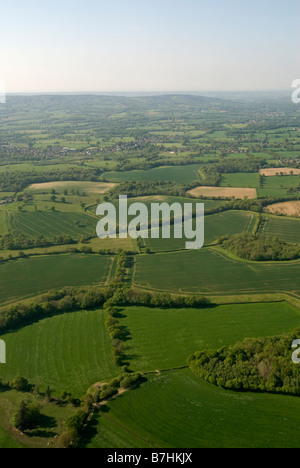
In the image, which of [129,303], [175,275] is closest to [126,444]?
[129,303]

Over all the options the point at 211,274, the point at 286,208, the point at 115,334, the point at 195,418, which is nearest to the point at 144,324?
the point at 115,334

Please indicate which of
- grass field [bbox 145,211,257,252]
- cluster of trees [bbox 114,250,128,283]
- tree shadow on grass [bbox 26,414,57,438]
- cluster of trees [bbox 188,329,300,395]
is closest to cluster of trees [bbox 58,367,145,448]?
tree shadow on grass [bbox 26,414,57,438]

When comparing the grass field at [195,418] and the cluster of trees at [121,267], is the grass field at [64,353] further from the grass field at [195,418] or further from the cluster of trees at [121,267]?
the cluster of trees at [121,267]

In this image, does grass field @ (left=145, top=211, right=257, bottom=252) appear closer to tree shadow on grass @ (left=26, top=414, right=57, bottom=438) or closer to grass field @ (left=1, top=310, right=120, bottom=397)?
grass field @ (left=1, top=310, right=120, bottom=397)

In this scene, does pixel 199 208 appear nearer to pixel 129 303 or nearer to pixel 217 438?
pixel 129 303

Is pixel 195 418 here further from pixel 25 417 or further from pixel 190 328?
pixel 25 417

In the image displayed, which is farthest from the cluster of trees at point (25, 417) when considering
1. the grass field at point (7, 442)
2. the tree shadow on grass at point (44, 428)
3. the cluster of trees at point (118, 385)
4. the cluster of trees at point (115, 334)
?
the cluster of trees at point (115, 334)
